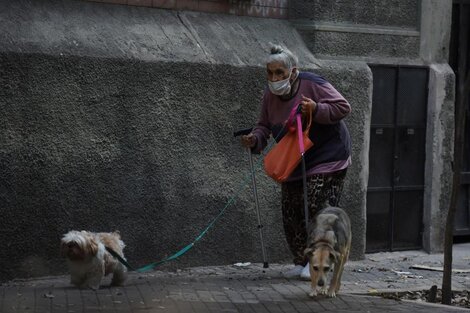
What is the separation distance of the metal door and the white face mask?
2.50 m

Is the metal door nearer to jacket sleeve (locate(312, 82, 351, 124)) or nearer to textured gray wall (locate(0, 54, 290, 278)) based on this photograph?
textured gray wall (locate(0, 54, 290, 278))

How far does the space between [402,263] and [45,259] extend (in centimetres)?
386

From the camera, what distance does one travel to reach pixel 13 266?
870 cm

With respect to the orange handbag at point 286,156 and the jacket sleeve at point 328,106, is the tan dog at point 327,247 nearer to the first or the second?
the orange handbag at point 286,156

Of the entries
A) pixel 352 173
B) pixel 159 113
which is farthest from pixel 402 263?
pixel 159 113

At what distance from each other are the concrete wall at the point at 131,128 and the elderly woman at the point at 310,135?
81 centimetres

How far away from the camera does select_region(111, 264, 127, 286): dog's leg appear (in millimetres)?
8594

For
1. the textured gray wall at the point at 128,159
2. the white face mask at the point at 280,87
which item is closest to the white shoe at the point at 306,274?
the textured gray wall at the point at 128,159

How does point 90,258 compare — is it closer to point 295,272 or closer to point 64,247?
point 64,247

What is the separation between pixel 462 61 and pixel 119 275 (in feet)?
18.0

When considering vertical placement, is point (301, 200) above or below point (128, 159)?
below

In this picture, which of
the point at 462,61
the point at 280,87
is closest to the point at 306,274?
the point at 280,87

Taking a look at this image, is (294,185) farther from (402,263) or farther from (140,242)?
(402,263)

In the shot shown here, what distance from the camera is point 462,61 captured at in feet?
40.3
